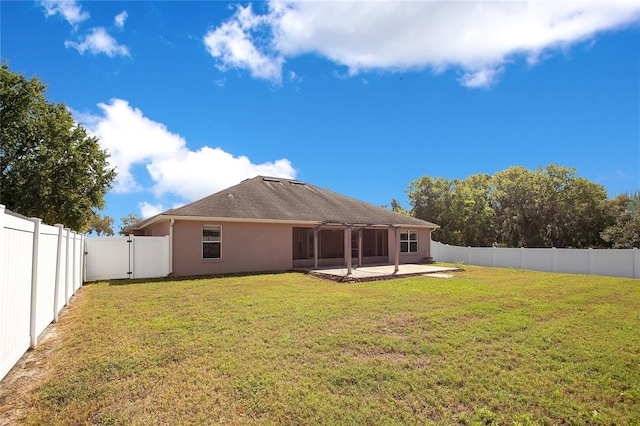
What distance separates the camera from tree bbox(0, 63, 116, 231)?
18094mm

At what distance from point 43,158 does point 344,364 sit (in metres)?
21.7

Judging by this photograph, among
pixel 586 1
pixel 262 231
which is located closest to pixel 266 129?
pixel 262 231

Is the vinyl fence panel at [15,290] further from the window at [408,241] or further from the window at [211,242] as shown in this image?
the window at [408,241]

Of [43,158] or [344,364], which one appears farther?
[43,158]

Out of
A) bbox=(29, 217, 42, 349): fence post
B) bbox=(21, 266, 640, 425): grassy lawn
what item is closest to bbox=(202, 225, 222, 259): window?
bbox=(21, 266, 640, 425): grassy lawn

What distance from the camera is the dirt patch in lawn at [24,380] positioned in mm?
3344

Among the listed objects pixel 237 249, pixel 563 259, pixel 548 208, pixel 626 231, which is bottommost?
pixel 563 259

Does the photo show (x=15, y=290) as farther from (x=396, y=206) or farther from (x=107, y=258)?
(x=396, y=206)

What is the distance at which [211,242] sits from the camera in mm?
15133

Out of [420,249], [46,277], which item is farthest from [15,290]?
[420,249]

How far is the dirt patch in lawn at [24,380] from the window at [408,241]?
18.7 metres

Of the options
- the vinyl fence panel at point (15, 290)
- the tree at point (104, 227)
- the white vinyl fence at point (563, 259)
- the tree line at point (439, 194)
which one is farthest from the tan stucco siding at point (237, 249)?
the tree at point (104, 227)

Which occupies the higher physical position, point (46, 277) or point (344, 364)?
point (46, 277)

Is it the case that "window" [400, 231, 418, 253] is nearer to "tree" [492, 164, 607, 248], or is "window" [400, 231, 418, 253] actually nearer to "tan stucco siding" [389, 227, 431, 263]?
"tan stucco siding" [389, 227, 431, 263]
